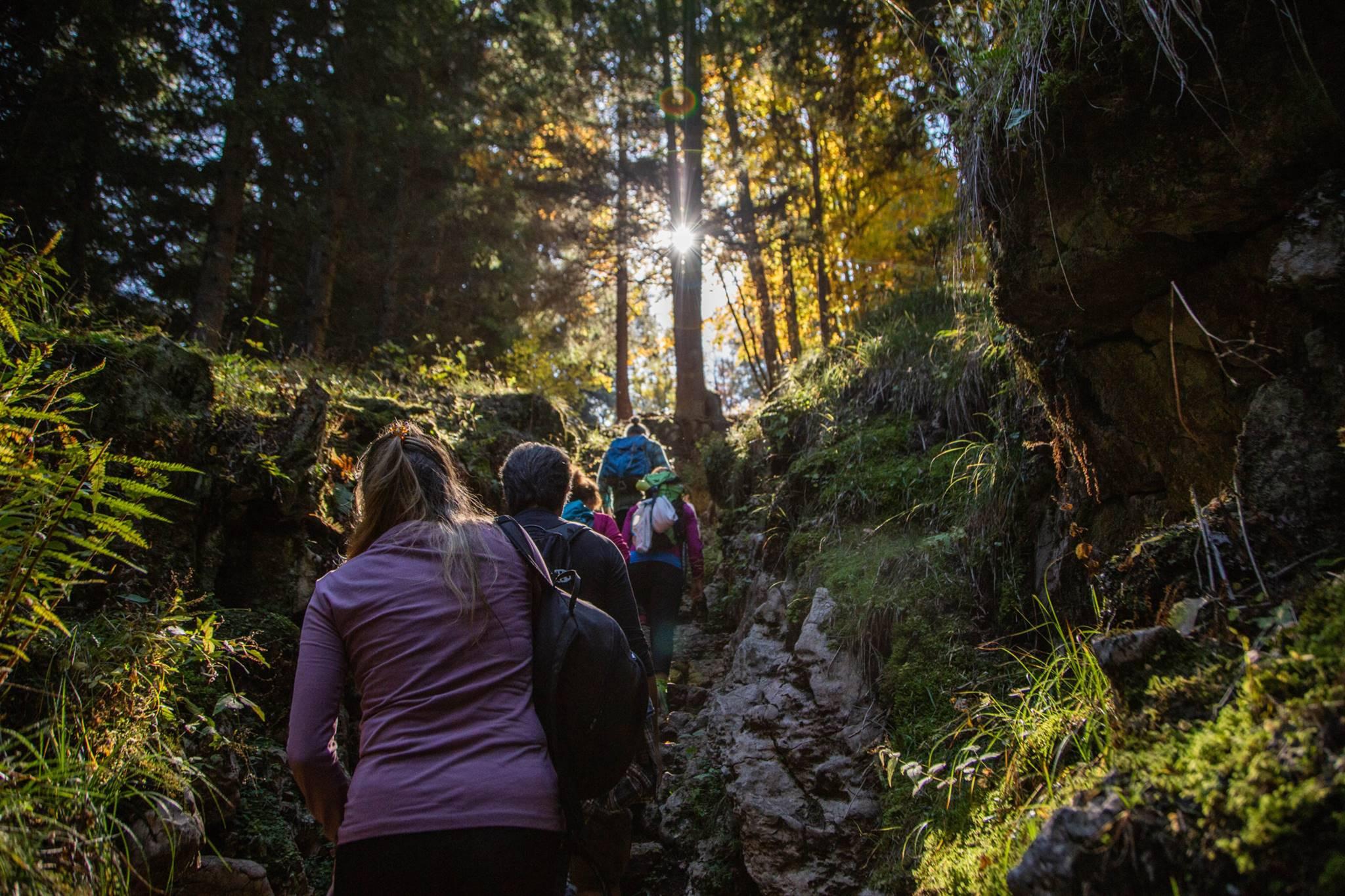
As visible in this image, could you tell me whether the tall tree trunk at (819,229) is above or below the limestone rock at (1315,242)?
above

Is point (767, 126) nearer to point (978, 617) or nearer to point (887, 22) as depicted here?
point (887, 22)

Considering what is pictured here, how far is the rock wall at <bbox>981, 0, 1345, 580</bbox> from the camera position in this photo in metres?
2.05

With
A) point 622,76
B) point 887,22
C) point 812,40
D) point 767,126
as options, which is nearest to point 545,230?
point 622,76

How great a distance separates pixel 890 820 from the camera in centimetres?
306

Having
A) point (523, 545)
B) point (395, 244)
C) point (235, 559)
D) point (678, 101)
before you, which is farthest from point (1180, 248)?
point (395, 244)

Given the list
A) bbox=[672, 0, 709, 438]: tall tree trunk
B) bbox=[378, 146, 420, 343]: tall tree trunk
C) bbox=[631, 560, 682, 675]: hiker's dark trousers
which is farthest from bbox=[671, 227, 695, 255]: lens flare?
bbox=[631, 560, 682, 675]: hiker's dark trousers

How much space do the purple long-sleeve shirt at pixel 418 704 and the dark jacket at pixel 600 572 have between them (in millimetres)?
1364

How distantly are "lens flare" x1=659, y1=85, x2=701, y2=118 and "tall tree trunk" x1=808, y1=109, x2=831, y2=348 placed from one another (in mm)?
3254

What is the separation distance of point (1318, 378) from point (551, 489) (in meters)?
2.83

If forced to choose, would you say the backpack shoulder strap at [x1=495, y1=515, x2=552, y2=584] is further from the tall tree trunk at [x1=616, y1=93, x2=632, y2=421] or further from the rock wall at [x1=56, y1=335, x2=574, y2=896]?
the tall tree trunk at [x1=616, y1=93, x2=632, y2=421]

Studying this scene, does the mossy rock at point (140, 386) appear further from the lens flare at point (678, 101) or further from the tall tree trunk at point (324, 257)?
the lens flare at point (678, 101)

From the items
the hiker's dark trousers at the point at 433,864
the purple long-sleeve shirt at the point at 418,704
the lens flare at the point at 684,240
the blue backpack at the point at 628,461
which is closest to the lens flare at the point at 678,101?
the lens flare at the point at 684,240

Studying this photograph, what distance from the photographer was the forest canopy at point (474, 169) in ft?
29.4

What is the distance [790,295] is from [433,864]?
12.9 metres
